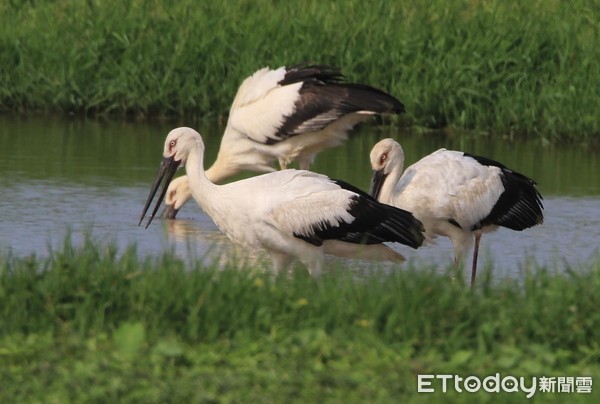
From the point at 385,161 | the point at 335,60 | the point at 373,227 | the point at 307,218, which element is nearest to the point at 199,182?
the point at 307,218

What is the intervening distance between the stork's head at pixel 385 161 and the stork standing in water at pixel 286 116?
5.28 ft

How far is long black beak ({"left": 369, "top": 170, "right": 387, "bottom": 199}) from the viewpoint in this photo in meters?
9.05

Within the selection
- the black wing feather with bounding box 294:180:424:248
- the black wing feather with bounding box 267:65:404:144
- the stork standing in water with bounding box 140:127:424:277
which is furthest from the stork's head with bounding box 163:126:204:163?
the black wing feather with bounding box 267:65:404:144

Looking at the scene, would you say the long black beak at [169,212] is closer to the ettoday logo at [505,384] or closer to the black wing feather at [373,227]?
the black wing feather at [373,227]

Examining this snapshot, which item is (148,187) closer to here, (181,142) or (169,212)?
(169,212)

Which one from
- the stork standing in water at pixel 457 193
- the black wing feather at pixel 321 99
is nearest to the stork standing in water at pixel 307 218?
the stork standing in water at pixel 457 193

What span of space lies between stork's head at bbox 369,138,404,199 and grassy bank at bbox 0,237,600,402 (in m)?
2.41

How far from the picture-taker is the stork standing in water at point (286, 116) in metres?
10.8

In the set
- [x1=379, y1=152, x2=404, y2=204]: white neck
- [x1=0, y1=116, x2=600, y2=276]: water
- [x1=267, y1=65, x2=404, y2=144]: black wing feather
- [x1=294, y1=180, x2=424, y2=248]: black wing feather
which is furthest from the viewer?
[x1=267, y1=65, x2=404, y2=144]: black wing feather

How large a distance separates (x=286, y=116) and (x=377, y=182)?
1.91 metres

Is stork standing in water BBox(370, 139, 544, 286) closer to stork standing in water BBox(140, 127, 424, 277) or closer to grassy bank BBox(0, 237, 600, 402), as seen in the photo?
stork standing in water BBox(140, 127, 424, 277)

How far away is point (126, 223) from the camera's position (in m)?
9.91

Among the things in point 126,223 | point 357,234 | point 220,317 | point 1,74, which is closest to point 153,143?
point 1,74

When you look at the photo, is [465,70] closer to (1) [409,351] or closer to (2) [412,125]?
(2) [412,125]
